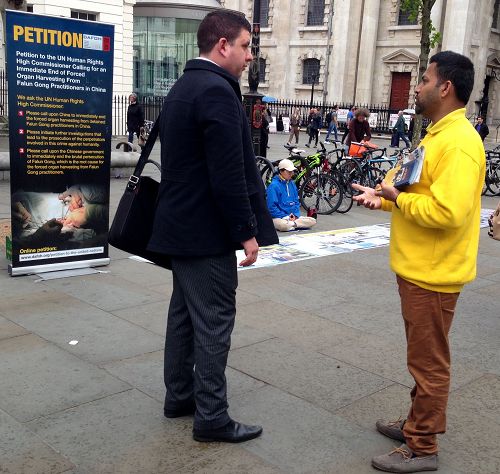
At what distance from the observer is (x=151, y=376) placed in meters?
4.12

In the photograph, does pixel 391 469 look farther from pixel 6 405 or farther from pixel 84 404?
pixel 6 405

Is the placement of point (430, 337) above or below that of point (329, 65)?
below

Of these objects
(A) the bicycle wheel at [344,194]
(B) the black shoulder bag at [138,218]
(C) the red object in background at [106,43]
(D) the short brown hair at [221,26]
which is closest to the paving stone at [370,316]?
(B) the black shoulder bag at [138,218]

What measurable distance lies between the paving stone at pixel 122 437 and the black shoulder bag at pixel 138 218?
883mm

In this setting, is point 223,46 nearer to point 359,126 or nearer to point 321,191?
point 321,191

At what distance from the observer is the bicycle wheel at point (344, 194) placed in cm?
1106

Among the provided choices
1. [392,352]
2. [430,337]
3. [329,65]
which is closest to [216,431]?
[430,337]

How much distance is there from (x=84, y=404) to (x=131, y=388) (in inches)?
12.9

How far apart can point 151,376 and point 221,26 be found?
2.23 m

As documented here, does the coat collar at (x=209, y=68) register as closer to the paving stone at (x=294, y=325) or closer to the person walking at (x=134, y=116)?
the paving stone at (x=294, y=325)

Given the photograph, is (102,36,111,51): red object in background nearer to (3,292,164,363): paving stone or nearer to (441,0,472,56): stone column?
(3,292,164,363): paving stone

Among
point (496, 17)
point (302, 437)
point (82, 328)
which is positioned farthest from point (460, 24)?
point (302, 437)

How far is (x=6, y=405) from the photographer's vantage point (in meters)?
3.63

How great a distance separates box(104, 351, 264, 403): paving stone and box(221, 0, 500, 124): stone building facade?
123 ft
